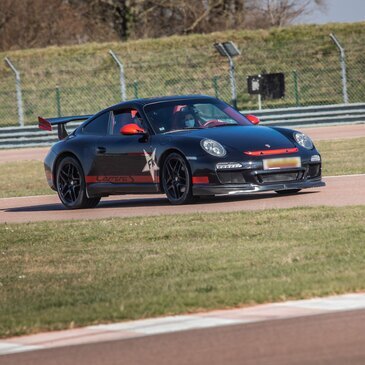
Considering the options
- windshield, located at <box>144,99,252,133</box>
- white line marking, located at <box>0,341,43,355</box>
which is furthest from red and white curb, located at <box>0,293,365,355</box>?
windshield, located at <box>144,99,252,133</box>

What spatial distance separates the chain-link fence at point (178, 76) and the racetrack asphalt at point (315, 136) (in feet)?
11.9

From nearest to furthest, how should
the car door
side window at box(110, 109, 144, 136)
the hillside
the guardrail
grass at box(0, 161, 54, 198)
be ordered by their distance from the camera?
the car door
side window at box(110, 109, 144, 136)
grass at box(0, 161, 54, 198)
the guardrail
the hillside

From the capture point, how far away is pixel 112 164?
15180mm

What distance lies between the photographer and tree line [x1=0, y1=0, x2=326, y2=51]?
2158 inches

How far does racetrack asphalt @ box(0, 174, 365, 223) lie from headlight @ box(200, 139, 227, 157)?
22.9 inches

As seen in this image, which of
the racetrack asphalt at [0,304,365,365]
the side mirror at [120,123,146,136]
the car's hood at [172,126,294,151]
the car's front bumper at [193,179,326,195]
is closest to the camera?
the racetrack asphalt at [0,304,365,365]

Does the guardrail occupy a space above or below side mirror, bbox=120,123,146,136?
below

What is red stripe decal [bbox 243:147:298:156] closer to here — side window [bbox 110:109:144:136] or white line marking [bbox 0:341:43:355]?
side window [bbox 110:109:144:136]

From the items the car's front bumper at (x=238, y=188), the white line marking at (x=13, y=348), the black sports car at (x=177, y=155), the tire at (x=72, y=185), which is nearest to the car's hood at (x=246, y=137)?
the black sports car at (x=177, y=155)

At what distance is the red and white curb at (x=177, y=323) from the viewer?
694 cm

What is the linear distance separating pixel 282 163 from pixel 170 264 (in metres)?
4.88

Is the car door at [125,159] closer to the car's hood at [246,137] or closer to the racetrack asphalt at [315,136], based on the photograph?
the car's hood at [246,137]

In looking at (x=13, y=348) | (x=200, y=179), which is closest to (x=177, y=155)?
(x=200, y=179)

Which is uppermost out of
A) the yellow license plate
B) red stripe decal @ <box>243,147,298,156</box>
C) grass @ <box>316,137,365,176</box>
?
red stripe decal @ <box>243,147,298,156</box>
